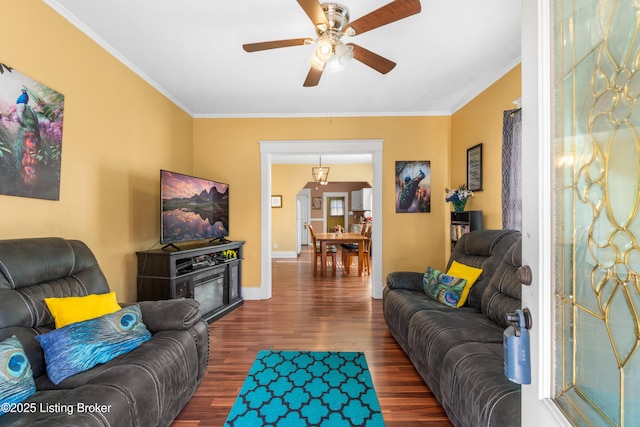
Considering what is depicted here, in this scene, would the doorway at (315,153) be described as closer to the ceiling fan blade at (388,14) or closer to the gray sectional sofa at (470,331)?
the gray sectional sofa at (470,331)

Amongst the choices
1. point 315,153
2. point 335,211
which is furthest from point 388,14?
point 335,211

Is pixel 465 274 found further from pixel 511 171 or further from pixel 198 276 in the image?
pixel 198 276

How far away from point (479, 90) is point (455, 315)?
8.64 ft

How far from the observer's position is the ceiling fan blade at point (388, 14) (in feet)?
5.09

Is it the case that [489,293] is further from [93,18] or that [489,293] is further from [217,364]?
[93,18]

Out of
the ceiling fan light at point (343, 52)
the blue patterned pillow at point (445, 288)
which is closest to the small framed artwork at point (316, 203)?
the blue patterned pillow at point (445, 288)

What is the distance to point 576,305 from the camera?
2.25ft

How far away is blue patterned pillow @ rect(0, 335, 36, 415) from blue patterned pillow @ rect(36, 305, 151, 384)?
13 cm

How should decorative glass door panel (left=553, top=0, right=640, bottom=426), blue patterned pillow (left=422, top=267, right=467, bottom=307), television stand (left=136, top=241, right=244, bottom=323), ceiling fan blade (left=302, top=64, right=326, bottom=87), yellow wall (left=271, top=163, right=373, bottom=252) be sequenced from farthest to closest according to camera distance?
yellow wall (left=271, top=163, right=373, bottom=252)
television stand (left=136, top=241, right=244, bottom=323)
blue patterned pillow (left=422, top=267, right=467, bottom=307)
ceiling fan blade (left=302, top=64, right=326, bottom=87)
decorative glass door panel (left=553, top=0, right=640, bottom=426)

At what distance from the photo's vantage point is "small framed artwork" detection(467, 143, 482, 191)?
3266 mm

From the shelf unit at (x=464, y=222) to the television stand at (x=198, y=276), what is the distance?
2764 mm

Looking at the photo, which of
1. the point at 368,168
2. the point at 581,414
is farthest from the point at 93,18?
the point at 368,168

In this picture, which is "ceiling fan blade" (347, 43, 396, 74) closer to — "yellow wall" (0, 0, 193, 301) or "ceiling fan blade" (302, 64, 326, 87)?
"ceiling fan blade" (302, 64, 326, 87)

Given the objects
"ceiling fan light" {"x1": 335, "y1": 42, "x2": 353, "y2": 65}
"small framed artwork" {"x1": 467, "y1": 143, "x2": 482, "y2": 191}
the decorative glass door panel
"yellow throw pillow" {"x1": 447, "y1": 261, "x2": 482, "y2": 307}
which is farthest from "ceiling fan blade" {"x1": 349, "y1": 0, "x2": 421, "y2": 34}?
"small framed artwork" {"x1": 467, "y1": 143, "x2": 482, "y2": 191}
